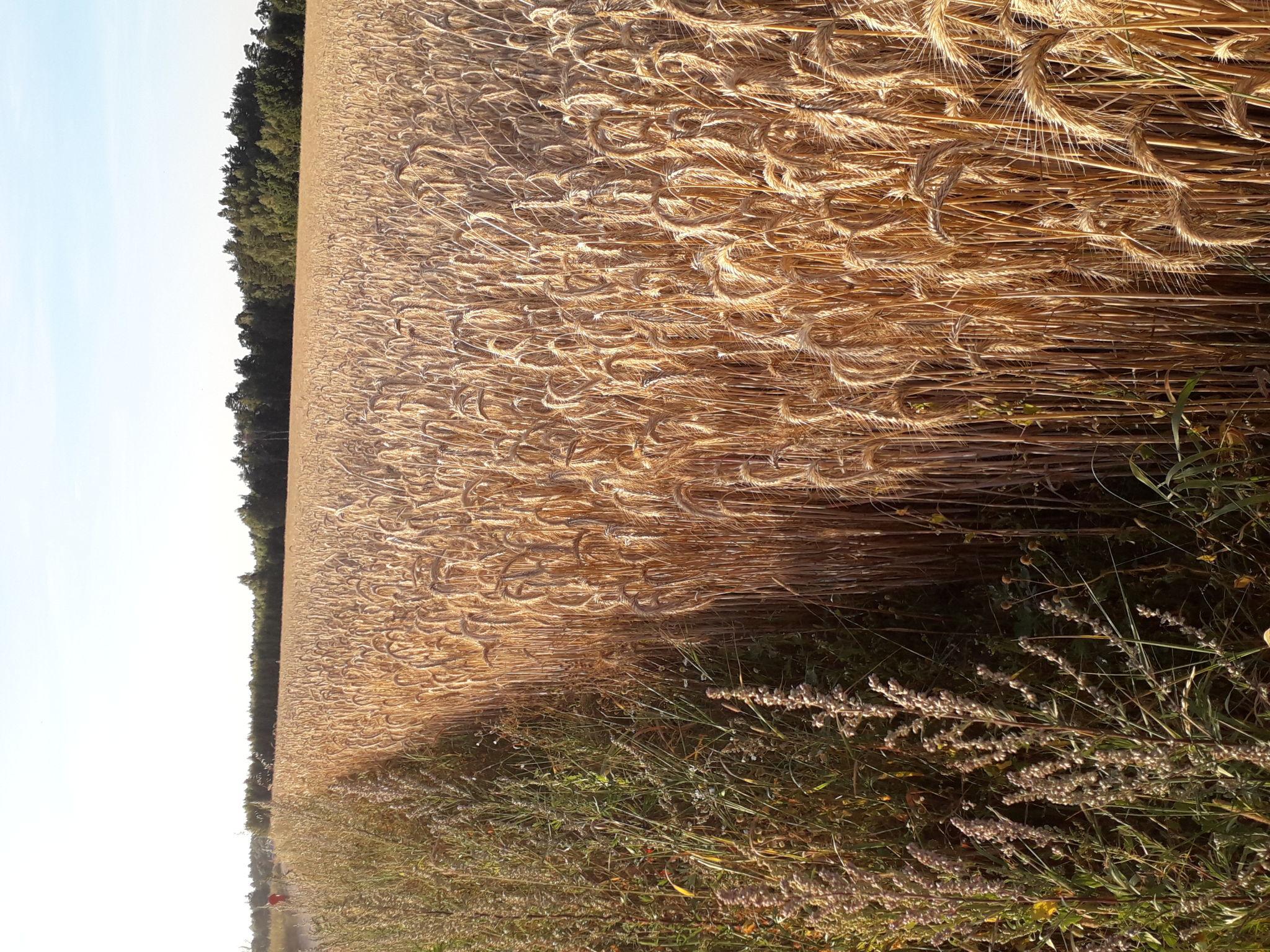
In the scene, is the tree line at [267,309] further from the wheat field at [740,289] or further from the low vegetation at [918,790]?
the low vegetation at [918,790]

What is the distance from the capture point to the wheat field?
186cm

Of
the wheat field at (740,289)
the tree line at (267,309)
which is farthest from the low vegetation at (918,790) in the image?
the tree line at (267,309)

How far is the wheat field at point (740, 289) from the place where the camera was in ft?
6.11

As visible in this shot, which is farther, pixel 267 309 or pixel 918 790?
pixel 267 309

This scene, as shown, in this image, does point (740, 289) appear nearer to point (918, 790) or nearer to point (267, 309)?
point (918, 790)

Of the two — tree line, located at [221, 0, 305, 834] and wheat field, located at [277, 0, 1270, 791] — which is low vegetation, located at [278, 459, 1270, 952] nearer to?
wheat field, located at [277, 0, 1270, 791]

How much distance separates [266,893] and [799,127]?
51.6 feet

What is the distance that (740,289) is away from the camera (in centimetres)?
→ 249

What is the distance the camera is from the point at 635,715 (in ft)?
12.4

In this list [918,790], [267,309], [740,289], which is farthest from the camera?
[267,309]

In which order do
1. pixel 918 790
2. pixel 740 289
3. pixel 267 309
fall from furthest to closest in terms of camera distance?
pixel 267 309 → pixel 918 790 → pixel 740 289

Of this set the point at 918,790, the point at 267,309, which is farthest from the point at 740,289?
the point at 267,309

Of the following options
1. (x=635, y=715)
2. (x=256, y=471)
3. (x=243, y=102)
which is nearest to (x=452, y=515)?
(x=635, y=715)

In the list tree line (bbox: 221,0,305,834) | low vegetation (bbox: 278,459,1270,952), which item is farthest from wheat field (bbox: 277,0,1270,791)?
tree line (bbox: 221,0,305,834)
